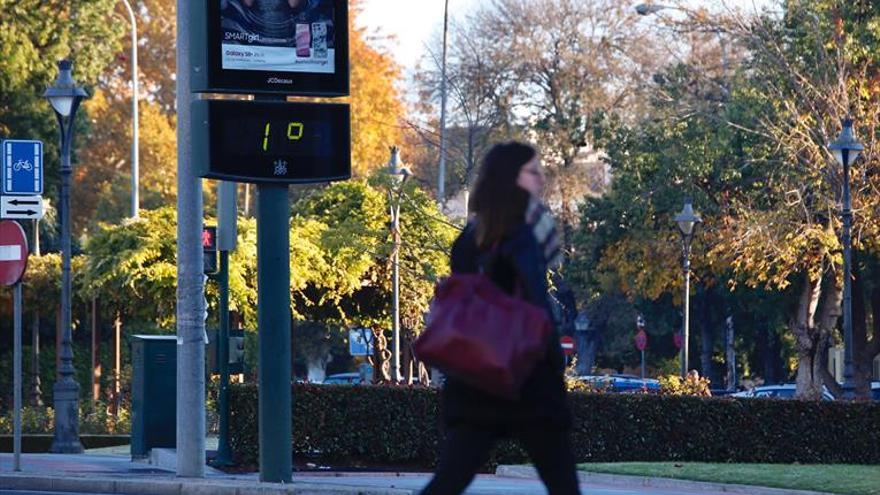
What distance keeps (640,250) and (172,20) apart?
23769mm

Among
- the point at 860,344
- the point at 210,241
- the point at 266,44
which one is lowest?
the point at 860,344

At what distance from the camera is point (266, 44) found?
14570 millimetres

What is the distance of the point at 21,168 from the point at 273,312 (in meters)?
6.32

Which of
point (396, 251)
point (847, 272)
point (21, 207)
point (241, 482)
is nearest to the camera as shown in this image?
point (241, 482)

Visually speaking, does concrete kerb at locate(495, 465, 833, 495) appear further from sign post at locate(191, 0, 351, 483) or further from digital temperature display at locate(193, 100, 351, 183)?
digital temperature display at locate(193, 100, 351, 183)

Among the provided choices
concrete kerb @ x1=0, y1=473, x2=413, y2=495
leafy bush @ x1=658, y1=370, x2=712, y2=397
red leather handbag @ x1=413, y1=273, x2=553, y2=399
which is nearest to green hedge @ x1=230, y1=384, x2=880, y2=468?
leafy bush @ x1=658, y1=370, x2=712, y2=397

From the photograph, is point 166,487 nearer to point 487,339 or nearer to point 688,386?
point 487,339

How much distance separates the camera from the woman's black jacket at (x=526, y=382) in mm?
7066

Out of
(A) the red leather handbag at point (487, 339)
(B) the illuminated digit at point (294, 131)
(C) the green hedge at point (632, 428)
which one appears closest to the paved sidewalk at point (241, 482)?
(C) the green hedge at point (632, 428)

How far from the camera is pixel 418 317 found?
131ft

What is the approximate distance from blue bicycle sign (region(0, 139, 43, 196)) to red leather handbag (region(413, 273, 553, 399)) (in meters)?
13.2

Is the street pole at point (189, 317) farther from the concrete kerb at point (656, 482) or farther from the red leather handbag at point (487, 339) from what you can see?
the red leather handbag at point (487, 339)

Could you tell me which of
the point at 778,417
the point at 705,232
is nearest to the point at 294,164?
the point at 778,417

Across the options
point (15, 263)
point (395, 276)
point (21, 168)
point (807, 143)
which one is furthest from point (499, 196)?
point (807, 143)
